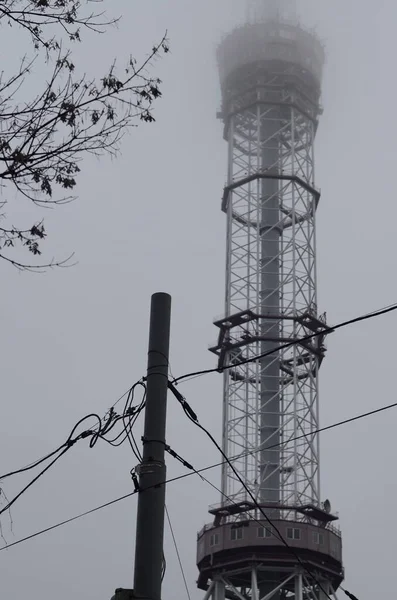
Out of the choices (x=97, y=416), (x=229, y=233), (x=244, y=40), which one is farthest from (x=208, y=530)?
(x=97, y=416)

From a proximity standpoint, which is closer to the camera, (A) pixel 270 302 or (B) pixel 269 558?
(B) pixel 269 558

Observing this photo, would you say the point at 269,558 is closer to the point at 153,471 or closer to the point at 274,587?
the point at 274,587

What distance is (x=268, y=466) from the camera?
8488cm

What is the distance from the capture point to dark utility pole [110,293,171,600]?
14.5m

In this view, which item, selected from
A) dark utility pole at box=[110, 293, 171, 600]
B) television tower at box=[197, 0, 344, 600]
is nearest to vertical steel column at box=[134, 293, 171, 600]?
dark utility pole at box=[110, 293, 171, 600]

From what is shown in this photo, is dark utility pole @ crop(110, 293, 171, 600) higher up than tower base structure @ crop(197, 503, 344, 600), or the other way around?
tower base structure @ crop(197, 503, 344, 600)

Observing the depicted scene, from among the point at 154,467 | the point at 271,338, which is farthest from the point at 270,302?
the point at 154,467

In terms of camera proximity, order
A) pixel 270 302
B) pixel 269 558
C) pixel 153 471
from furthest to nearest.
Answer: pixel 270 302
pixel 269 558
pixel 153 471

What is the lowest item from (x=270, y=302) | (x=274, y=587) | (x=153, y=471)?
(x=153, y=471)

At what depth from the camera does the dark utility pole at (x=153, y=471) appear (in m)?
14.5

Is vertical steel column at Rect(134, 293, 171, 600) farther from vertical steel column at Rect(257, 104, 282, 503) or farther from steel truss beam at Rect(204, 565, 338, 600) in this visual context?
vertical steel column at Rect(257, 104, 282, 503)

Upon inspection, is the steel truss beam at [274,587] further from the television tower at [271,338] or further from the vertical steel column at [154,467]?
the vertical steel column at [154,467]

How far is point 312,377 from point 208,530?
49.3ft

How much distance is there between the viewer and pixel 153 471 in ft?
50.4
